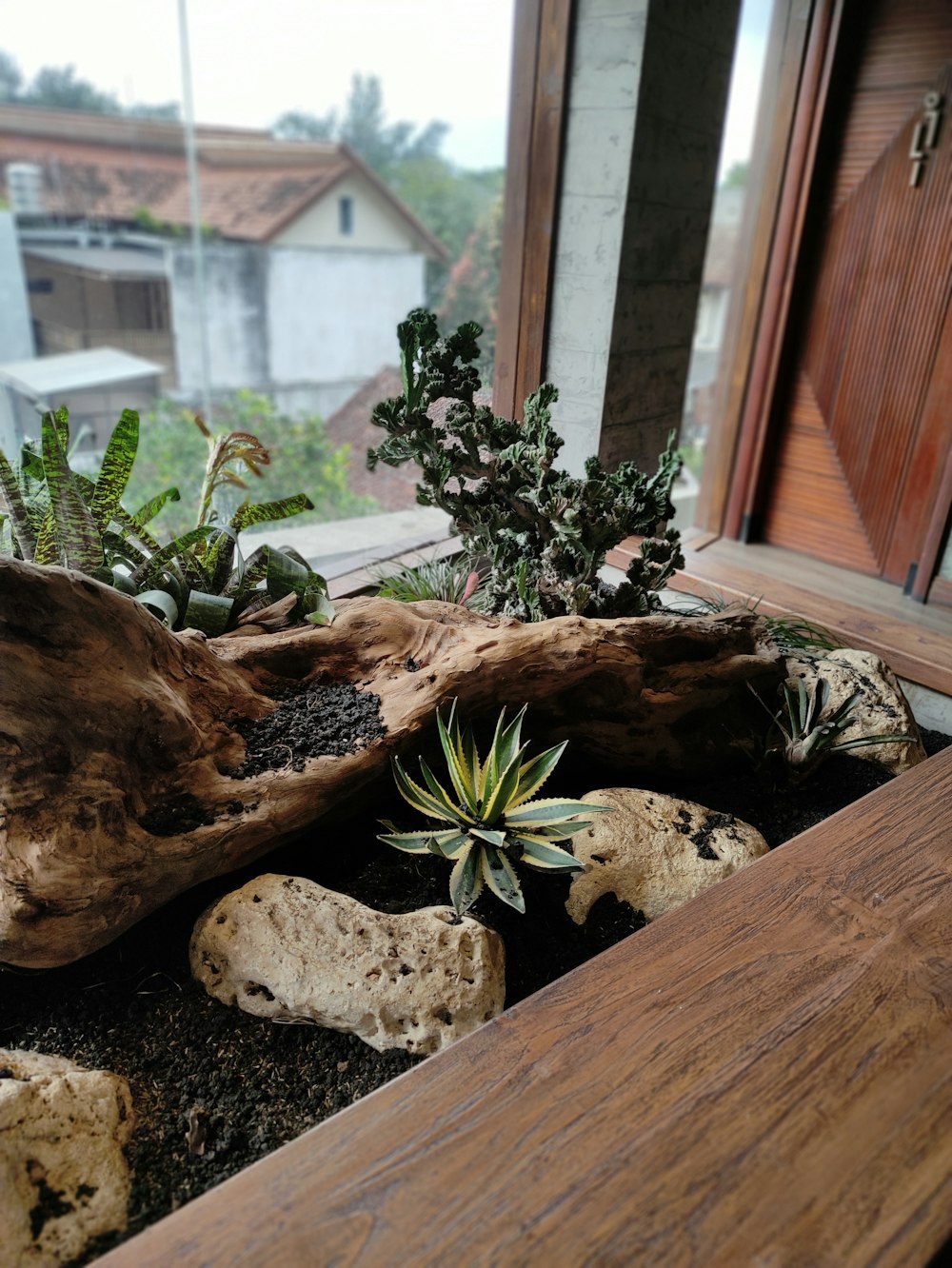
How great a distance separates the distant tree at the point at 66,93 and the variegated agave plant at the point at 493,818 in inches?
364

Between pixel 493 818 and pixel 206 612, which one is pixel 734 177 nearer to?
pixel 206 612

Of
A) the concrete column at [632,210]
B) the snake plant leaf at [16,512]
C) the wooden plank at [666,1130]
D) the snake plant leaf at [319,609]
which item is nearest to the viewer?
the wooden plank at [666,1130]

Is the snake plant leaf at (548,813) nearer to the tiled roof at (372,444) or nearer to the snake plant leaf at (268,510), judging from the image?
the snake plant leaf at (268,510)

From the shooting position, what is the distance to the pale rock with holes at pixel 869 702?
223cm

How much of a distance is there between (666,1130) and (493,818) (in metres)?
0.65

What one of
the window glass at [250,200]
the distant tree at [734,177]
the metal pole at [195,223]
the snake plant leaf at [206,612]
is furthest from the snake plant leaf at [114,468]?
the distant tree at [734,177]

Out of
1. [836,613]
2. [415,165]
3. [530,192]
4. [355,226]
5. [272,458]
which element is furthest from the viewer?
[415,165]

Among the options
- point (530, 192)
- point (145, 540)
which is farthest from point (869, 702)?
point (530, 192)

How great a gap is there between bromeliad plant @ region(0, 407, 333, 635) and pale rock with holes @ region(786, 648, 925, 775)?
1351 mm

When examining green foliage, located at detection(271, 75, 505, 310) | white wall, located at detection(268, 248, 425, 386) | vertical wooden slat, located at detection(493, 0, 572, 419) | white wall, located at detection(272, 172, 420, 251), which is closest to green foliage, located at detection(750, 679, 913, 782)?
vertical wooden slat, located at detection(493, 0, 572, 419)

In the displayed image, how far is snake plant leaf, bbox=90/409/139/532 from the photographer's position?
1.88 meters

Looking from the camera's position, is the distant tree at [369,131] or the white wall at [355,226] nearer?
the white wall at [355,226]

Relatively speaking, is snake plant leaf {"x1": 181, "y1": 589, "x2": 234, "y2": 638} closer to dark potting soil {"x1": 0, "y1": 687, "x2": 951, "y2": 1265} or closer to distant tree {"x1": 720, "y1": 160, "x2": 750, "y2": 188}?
dark potting soil {"x1": 0, "y1": 687, "x2": 951, "y2": 1265}

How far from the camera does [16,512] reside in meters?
1.82
